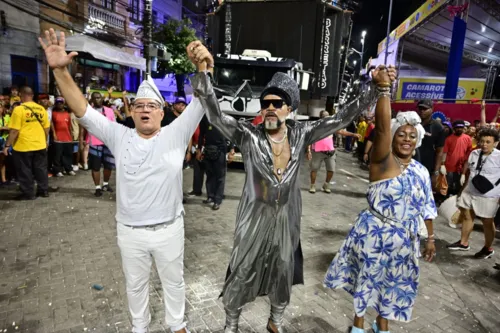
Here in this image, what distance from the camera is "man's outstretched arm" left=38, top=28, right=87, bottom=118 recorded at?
2.07m

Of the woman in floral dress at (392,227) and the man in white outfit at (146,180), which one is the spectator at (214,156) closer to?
the man in white outfit at (146,180)

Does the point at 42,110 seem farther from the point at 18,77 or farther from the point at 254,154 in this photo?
the point at 18,77

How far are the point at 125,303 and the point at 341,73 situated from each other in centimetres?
1134

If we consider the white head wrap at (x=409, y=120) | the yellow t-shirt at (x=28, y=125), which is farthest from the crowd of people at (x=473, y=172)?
the yellow t-shirt at (x=28, y=125)

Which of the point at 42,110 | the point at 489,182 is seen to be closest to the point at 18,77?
the point at 42,110

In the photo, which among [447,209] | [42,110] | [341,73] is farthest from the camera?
[341,73]

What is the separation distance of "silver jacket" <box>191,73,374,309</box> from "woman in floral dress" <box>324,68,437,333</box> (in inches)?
19.4

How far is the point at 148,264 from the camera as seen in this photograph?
2449mm

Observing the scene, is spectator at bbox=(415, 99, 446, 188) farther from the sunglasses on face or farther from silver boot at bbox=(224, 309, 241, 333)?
the sunglasses on face

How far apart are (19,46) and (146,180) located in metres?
15.3

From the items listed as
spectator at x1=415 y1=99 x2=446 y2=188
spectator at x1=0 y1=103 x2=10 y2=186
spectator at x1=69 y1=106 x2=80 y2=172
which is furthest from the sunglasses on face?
spectator at x1=69 y1=106 x2=80 y2=172

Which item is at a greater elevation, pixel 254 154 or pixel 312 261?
pixel 254 154

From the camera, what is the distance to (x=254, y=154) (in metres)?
2.37

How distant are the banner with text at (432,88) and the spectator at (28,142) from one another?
57.5 feet
